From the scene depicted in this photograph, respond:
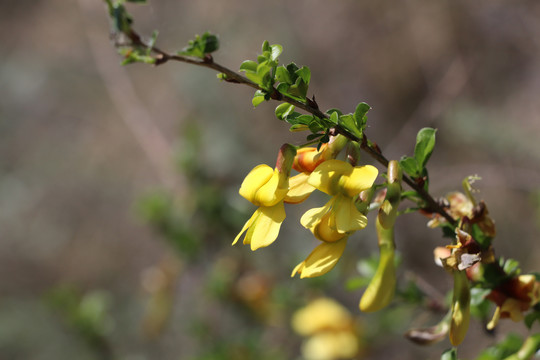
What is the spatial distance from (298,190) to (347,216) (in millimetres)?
57

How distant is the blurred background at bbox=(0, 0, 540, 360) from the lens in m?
1.53

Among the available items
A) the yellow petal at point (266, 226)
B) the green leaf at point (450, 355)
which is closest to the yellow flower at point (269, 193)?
the yellow petal at point (266, 226)

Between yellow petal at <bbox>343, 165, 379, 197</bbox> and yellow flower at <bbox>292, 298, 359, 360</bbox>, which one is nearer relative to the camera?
yellow petal at <bbox>343, 165, 379, 197</bbox>

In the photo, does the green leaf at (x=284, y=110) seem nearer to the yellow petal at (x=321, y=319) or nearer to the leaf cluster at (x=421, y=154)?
the leaf cluster at (x=421, y=154)

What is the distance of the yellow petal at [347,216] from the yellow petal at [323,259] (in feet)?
0.09

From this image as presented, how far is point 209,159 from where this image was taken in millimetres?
1869

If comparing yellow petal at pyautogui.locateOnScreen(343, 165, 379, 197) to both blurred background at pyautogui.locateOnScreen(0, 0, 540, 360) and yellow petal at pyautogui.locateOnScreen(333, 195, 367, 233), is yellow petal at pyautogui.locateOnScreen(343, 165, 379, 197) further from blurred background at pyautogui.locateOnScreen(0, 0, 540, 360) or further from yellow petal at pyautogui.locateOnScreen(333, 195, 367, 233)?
blurred background at pyautogui.locateOnScreen(0, 0, 540, 360)

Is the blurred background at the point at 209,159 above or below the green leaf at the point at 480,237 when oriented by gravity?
below

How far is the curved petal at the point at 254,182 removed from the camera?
489mm

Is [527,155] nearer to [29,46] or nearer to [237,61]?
[237,61]

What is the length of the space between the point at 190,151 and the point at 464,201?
3.50 feet

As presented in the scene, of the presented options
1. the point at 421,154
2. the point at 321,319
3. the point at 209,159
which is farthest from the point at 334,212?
the point at 209,159

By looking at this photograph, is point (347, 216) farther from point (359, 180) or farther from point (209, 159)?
point (209, 159)

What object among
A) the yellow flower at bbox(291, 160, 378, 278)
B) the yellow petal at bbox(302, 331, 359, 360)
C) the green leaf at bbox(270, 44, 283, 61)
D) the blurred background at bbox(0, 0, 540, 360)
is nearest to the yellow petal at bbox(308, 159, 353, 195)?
the yellow flower at bbox(291, 160, 378, 278)
